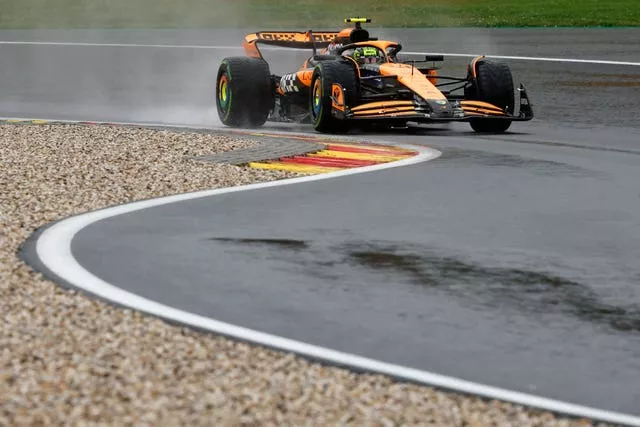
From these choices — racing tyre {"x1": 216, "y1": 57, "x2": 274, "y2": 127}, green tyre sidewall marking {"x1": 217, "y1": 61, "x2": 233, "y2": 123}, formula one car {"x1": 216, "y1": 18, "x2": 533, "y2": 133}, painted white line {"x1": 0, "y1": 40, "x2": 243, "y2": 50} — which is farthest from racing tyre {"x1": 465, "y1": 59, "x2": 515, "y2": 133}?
painted white line {"x1": 0, "y1": 40, "x2": 243, "y2": 50}

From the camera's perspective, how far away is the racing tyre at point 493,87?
57.4ft

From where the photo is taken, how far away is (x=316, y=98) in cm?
1747

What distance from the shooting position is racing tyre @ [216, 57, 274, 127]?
1845cm

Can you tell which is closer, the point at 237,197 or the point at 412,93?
the point at 237,197

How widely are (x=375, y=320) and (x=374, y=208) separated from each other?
12.7 ft

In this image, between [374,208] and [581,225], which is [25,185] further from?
[581,225]

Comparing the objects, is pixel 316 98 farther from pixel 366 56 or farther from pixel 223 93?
pixel 223 93

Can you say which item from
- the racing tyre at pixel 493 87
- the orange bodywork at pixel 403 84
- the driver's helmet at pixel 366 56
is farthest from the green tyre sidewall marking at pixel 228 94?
the racing tyre at pixel 493 87

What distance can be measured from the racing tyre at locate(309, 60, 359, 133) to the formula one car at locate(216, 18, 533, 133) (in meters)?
0.01

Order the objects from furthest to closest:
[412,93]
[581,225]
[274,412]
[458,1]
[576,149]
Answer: [458,1]
[412,93]
[576,149]
[581,225]
[274,412]

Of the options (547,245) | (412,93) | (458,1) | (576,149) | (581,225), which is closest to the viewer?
(547,245)

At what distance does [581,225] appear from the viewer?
34.2 feet

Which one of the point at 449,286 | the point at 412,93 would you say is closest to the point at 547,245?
the point at 449,286

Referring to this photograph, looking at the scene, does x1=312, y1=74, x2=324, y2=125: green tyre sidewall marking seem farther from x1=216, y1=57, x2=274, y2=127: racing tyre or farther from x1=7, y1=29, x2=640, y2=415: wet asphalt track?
x1=216, y1=57, x2=274, y2=127: racing tyre
